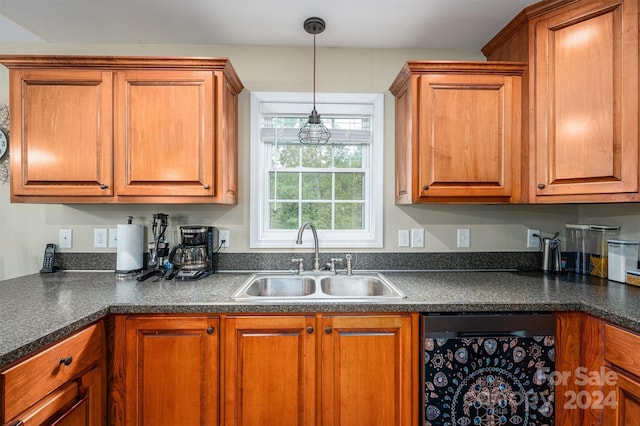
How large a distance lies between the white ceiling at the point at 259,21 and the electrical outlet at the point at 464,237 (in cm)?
126

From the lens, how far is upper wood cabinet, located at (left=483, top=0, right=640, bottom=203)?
1456mm

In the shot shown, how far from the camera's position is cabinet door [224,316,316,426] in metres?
1.38

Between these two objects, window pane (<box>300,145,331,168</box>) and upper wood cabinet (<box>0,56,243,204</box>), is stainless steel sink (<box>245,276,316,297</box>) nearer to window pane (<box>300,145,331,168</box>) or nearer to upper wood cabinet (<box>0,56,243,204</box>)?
upper wood cabinet (<box>0,56,243,204</box>)

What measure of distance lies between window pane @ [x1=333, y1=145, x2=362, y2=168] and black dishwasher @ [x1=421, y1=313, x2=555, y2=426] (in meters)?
1.18

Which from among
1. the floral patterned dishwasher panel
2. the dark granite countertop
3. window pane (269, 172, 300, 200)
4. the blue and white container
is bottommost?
the floral patterned dishwasher panel

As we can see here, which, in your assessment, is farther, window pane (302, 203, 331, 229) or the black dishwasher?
window pane (302, 203, 331, 229)

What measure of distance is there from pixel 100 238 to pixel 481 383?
7.59 feet

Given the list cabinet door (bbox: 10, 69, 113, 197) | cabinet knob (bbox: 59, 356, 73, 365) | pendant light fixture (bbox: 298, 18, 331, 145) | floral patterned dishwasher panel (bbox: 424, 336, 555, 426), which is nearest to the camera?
cabinet knob (bbox: 59, 356, 73, 365)

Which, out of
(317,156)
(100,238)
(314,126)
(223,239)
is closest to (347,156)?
(317,156)

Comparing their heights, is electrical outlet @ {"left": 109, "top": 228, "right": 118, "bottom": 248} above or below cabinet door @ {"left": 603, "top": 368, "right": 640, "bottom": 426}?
above

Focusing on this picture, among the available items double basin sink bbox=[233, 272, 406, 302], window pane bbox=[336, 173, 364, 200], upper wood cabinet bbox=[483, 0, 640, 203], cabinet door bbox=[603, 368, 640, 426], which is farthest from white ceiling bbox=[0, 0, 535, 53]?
cabinet door bbox=[603, 368, 640, 426]

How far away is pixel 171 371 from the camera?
1378 millimetres

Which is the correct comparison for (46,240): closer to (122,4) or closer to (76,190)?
(76,190)

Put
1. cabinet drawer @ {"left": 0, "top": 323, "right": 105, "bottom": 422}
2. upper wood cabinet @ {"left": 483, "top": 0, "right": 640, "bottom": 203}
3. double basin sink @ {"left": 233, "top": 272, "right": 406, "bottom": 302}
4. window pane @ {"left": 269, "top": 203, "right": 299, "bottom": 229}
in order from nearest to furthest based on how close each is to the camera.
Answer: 1. cabinet drawer @ {"left": 0, "top": 323, "right": 105, "bottom": 422}
2. upper wood cabinet @ {"left": 483, "top": 0, "right": 640, "bottom": 203}
3. double basin sink @ {"left": 233, "top": 272, "right": 406, "bottom": 302}
4. window pane @ {"left": 269, "top": 203, "right": 299, "bottom": 229}
